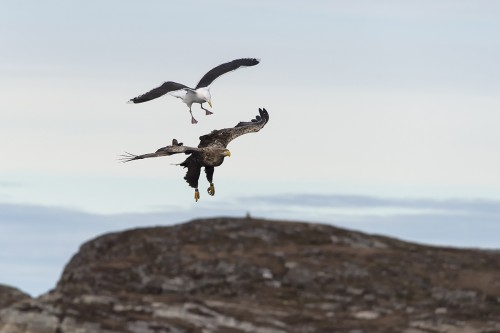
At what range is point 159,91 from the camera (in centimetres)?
2234

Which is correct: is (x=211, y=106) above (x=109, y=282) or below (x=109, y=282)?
above

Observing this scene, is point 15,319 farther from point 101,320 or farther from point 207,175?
point 207,175

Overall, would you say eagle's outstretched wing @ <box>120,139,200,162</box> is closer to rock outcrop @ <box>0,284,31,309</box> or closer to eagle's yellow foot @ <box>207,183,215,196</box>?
eagle's yellow foot @ <box>207,183,215,196</box>

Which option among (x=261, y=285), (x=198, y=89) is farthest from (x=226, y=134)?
(x=261, y=285)

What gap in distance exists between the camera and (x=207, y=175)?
2177cm

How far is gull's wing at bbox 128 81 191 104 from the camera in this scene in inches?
871

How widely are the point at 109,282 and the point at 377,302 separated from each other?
20284mm

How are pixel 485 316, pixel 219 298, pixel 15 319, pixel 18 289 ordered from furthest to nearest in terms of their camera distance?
1. pixel 18 289
2. pixel 219 298
3. pixel 485 316
4. pixel 15 319

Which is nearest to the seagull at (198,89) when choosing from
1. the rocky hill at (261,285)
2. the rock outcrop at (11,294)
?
the rocky hill at (261,285)

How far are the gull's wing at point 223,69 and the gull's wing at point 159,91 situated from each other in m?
0.60

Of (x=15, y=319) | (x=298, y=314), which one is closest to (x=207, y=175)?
Result: (x=15, y=319)

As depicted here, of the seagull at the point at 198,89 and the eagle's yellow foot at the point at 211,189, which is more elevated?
the seagull at the point at 198,89

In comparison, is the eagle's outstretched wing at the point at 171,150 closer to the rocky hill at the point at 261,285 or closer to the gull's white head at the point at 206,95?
the gull's white head at the point at 206,95

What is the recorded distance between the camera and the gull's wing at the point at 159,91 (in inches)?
871
